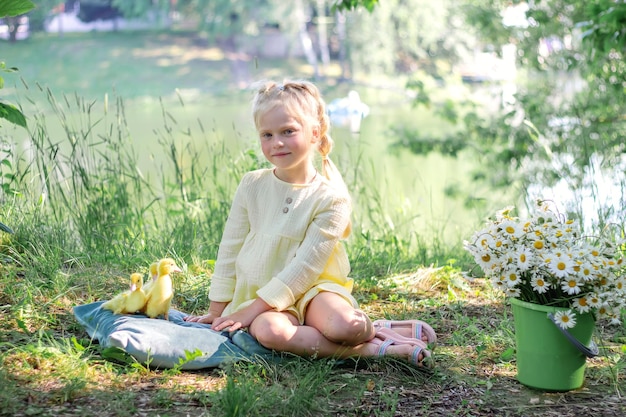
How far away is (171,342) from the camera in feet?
7.81

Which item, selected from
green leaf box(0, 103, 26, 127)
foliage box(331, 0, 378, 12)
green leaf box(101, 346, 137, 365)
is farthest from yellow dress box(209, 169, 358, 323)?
foliage box(331, 0, 378, 12)

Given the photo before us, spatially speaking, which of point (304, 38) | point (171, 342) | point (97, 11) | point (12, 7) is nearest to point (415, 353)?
point (171, 342)

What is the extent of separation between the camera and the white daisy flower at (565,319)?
2.18 meters

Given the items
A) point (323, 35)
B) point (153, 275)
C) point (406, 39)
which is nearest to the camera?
point (153, 275)

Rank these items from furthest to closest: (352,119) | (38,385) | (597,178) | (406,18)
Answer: (406,18), (352,119), (597,178), (38,385)

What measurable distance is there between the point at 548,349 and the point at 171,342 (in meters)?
1.12

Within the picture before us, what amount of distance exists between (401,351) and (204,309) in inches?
35.3

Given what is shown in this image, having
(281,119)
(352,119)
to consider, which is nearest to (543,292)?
(281,119)

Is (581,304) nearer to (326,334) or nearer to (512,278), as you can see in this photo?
(512,278)

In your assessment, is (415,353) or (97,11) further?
(97,11)

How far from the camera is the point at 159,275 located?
258 cm

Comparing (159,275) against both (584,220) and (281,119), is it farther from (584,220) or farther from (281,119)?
(584,220)

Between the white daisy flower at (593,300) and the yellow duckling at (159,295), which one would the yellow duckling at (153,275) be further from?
the white daisy flower at (593,300)

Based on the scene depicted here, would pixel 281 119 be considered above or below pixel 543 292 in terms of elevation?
above
